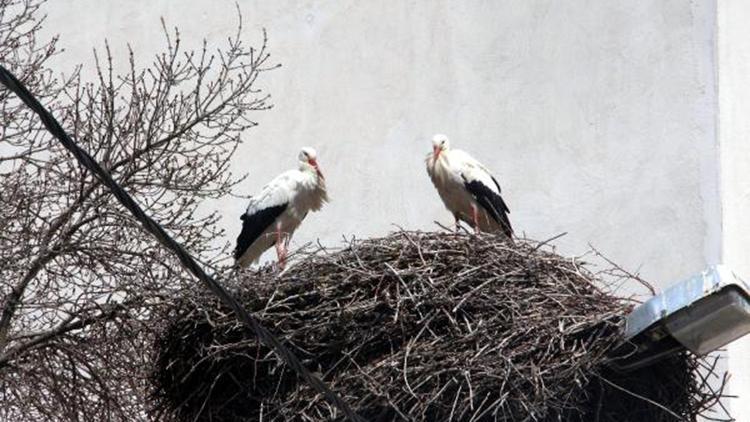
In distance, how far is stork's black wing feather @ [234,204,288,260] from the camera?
1209 cm

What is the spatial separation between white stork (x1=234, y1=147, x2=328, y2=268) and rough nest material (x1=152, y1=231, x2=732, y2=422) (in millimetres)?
2021

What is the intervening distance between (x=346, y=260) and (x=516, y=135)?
372cm

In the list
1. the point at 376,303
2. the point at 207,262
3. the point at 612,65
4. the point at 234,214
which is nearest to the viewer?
the point at 376,303

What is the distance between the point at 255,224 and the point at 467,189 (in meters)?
1.29

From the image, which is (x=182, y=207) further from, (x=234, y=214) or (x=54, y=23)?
(x=54, y=23)

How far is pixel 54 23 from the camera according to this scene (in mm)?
15891

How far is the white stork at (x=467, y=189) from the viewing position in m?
11.5

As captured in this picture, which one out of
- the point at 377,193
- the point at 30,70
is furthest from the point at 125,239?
the point at 377,193

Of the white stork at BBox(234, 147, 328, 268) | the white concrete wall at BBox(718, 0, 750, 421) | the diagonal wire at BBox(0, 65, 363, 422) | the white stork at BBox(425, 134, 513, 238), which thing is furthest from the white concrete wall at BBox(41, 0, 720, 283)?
the diagonal wire at BBox(0, 65, 363, 422)

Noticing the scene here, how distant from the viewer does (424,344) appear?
30.9 ft

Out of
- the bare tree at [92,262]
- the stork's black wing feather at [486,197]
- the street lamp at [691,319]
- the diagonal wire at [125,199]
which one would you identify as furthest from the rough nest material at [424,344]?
the stork's black wing feather at [486,197]

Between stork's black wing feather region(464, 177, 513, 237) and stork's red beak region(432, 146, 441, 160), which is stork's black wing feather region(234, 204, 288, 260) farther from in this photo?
stork's black wing feather region(464, 177, 513, 237)

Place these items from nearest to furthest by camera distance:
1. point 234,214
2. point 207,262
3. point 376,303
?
1. point 376,303
2. point 207,262
3. point 234,214

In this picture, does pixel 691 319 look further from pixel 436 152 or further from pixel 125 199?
pixel 436 152
